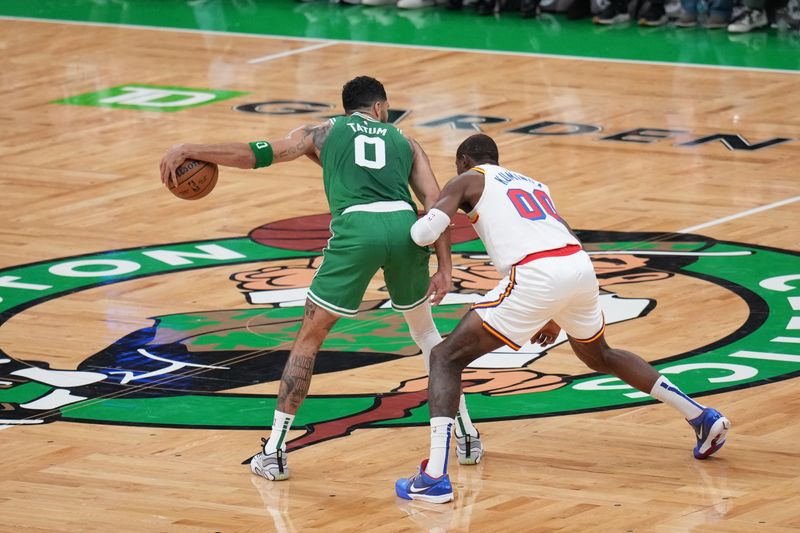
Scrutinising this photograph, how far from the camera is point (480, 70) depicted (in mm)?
17609

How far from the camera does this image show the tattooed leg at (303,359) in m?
7.00

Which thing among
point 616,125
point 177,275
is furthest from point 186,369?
point 616,125

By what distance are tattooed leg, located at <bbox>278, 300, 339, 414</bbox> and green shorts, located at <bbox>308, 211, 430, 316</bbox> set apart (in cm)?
6

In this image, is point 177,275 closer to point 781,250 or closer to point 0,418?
point 0,418

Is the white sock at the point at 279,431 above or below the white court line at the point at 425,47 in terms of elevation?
above

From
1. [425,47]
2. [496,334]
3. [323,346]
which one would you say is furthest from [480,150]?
[425,47]

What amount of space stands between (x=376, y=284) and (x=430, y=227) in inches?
150

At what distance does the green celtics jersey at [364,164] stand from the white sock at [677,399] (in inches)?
53.0

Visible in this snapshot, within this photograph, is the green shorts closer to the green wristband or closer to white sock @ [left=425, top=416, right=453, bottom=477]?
the green wristband

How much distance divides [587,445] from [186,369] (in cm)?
245

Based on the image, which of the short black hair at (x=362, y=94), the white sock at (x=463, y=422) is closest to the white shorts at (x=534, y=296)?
the white sock at (x=463, y=422)

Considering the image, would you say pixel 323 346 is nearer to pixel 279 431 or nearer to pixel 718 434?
pixel 279 431

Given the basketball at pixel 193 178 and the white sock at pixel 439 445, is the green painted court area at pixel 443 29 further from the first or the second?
the white sock at pixel 439 445

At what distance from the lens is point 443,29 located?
2022cm
